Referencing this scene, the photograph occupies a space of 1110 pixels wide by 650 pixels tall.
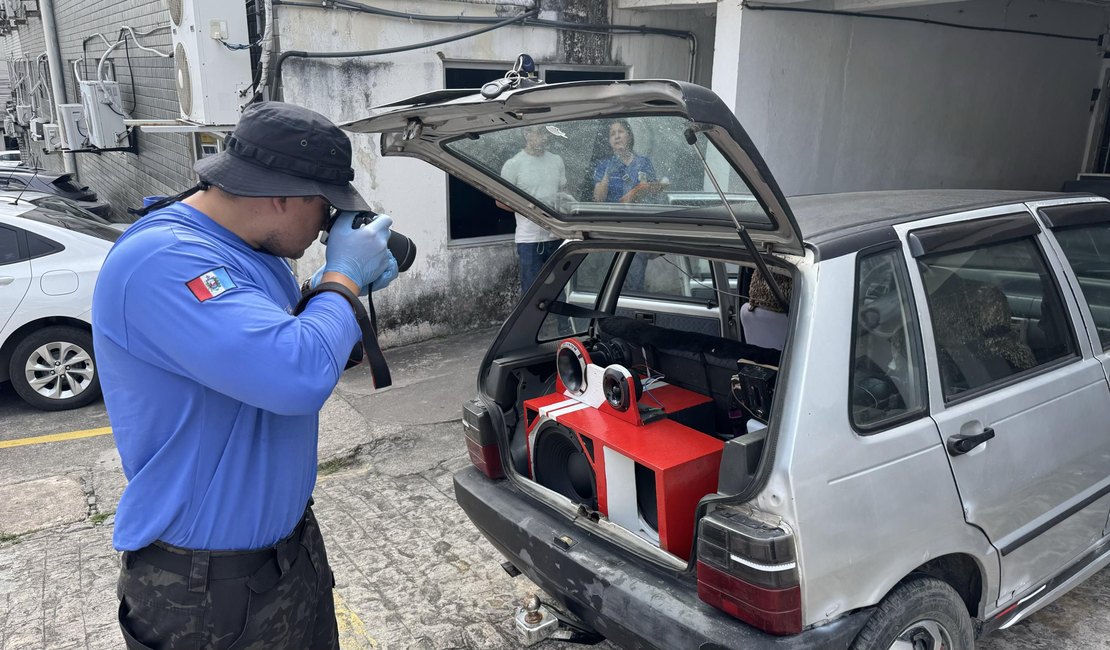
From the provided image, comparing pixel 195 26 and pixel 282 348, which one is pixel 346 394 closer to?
pixel 195 26

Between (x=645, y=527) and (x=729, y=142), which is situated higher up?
(x=729, y=142)

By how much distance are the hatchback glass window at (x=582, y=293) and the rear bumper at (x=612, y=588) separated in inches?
33.3

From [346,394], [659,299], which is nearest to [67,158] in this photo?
[346,394]

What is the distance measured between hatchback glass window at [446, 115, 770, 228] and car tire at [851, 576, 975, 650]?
1.11 m

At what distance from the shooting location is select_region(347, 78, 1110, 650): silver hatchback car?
2.02 m

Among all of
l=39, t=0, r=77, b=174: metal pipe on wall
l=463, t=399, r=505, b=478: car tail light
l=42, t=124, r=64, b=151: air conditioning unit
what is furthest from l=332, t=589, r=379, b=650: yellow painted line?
l=39, t=0, r=77, b=174: metal pipe on wall

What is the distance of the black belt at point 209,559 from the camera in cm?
181

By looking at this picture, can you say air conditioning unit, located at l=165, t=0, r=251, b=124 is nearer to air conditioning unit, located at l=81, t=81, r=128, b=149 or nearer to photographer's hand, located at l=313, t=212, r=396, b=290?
air conditioning unit, located at l=81, t=81, r=128, b=149

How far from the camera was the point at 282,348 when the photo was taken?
5.25ft

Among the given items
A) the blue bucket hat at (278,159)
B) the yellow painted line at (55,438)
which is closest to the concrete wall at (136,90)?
the yellow painted line at (55,438)

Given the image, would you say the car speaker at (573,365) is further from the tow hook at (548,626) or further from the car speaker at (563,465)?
the tow hook at (548,626)

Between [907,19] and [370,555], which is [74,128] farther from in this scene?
[907,19]


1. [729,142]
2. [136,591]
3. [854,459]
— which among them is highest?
[729,142]

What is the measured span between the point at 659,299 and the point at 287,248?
8.65 feet
